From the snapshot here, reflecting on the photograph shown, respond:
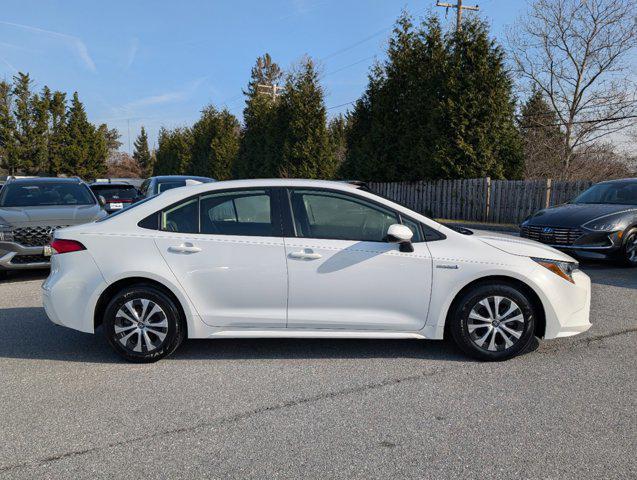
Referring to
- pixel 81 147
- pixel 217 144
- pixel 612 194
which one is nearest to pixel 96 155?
pixel 81 147

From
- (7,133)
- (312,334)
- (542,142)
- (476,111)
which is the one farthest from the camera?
(7,133)

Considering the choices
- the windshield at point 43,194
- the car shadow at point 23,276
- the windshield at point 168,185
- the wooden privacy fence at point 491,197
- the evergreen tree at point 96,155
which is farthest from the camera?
the evergreen tree at point 96,155

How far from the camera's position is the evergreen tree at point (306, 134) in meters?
25.2

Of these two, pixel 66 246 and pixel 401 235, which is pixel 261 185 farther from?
pixel 66 246

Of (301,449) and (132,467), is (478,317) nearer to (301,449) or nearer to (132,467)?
(301,449)

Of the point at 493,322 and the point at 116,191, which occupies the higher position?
the point at 116,191

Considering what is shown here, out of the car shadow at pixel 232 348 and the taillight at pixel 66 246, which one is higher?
the taillight at pixel 66 246

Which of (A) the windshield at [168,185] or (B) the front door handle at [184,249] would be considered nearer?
(B) the front door handle at [184,249]

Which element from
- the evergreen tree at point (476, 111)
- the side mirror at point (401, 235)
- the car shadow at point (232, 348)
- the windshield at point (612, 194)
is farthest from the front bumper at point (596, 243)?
the evergreen tree at point (476, 111)

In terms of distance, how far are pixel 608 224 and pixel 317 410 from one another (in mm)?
7394

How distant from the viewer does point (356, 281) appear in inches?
172

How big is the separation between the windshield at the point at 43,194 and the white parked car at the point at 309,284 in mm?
5526

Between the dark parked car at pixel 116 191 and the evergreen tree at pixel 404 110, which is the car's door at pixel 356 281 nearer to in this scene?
the dark parked car at pixel 116 191

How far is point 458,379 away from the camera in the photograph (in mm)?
4070
